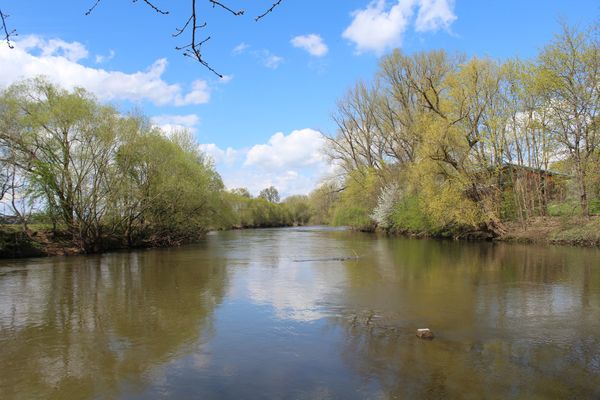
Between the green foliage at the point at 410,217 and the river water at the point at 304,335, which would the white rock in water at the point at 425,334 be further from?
the green foliage at the point at 410,217

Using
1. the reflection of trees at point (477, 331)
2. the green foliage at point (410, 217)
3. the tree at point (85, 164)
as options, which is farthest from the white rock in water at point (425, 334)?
the green foliage at point (410, 217)

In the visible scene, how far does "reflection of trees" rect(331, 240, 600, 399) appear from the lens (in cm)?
531

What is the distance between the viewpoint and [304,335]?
24.6 feet

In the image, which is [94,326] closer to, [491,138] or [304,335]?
[304,335]

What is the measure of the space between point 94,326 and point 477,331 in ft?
23.4

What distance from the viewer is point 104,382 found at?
5547mm

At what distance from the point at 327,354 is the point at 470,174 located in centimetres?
2402

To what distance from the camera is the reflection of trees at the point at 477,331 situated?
5.31 metres

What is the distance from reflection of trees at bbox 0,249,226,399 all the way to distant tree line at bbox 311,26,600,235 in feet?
62.3

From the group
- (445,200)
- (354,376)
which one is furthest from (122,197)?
(354,376)

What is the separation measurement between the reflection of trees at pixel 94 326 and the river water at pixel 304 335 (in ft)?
0.12

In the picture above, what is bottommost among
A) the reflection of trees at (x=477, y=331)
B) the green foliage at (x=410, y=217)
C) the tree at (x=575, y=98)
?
the reflection of trees at (x=477, y=331)

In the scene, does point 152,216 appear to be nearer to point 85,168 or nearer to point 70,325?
point 85,168

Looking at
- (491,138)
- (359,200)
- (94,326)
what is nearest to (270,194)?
(359,200)
